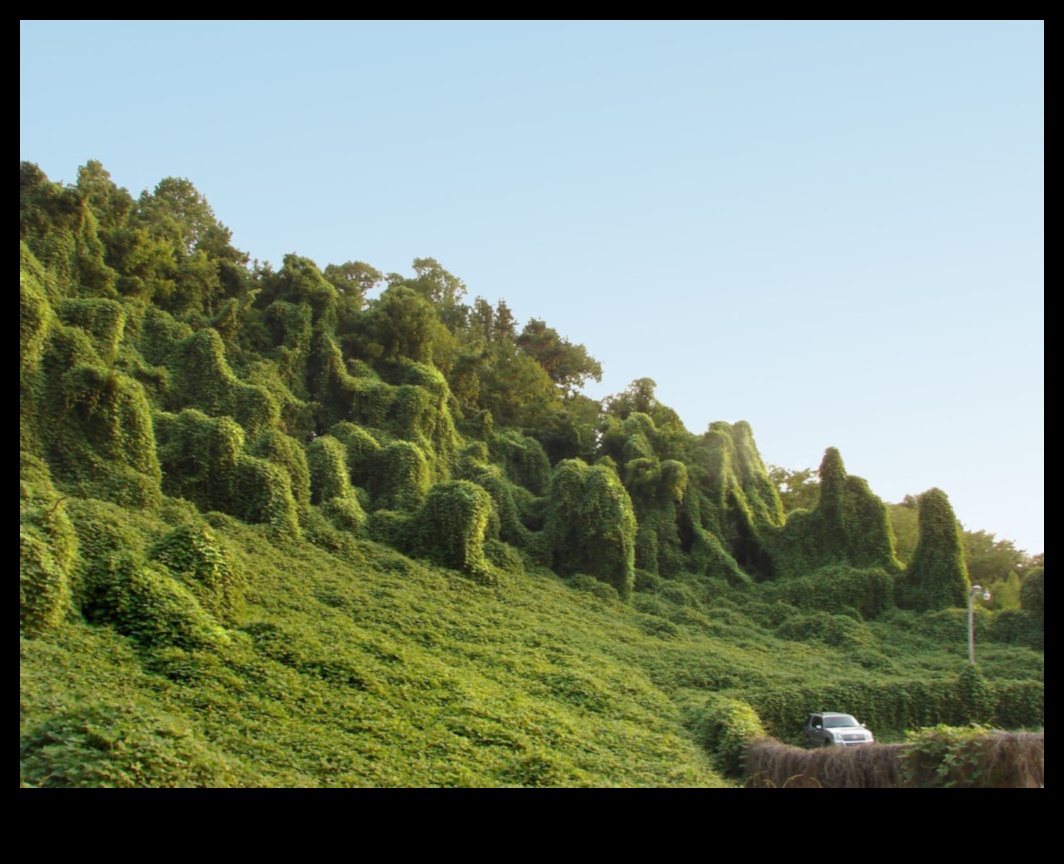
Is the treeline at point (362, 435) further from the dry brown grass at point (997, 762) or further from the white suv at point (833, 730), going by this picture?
the dry brown grass at point (997, 762)

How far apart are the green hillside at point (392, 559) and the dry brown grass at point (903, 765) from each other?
993 millimetres

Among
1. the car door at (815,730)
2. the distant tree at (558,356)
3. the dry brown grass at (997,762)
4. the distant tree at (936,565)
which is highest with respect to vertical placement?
the distant tree at (558,356)

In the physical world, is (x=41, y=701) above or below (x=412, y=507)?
below

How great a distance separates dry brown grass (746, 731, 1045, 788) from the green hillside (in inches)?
39.1

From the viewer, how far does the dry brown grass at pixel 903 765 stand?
25.6 ft

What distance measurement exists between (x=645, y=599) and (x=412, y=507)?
19.8ft

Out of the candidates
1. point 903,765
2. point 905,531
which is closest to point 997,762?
point 903,765

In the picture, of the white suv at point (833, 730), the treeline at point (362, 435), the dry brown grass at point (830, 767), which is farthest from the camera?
the treeline at point (362, 435)

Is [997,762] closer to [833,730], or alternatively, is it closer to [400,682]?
[833,730]

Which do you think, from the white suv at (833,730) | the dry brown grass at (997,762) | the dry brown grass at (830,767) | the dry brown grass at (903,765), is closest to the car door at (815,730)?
the white suv at (833,730)

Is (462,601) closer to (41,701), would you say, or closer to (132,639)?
(132,639)

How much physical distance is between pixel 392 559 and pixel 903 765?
10.9 meters
